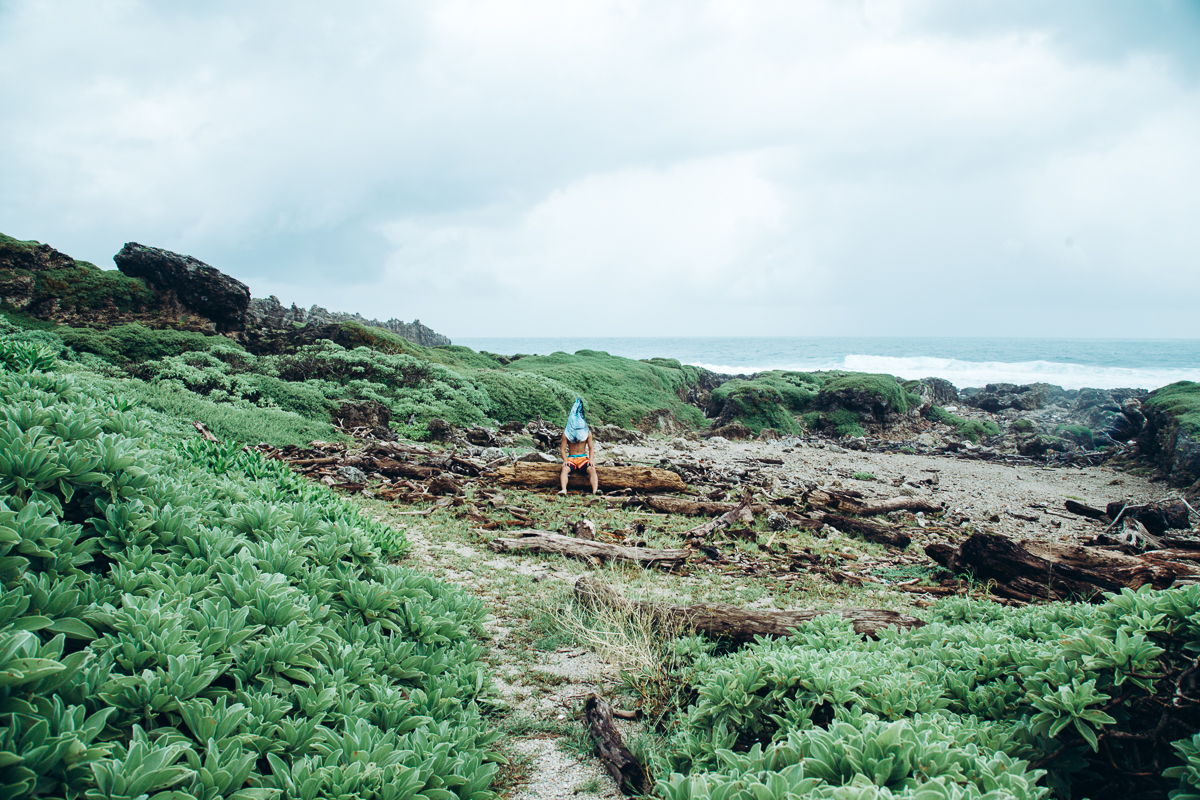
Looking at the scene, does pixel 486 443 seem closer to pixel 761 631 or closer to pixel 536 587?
pixel 536 587

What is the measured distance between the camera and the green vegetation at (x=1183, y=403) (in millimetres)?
15453

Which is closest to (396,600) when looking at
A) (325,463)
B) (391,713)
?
(391,713)

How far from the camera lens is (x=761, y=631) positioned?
425 cm

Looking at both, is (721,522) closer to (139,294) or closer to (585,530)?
(585,530)

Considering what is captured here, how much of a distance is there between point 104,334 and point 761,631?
64.6ft

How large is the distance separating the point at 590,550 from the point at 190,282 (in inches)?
793

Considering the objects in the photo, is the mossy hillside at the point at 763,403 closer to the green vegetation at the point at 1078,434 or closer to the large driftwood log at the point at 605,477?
the green vegetation at the point at 1078,434

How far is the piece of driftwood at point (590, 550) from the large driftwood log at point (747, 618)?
7.11ft

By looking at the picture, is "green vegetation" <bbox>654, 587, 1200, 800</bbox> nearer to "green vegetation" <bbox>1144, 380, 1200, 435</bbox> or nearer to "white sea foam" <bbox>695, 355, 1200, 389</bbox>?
"green vegetation" <bbox>1144, 380, 1200, 435</bbox>

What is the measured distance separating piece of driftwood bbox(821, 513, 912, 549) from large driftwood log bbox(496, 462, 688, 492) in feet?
10.1

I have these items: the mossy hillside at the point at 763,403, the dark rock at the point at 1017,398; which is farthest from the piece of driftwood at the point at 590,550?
the dark rock at the point at 1017,398

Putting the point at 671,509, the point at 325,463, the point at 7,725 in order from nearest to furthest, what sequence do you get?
1. the point at 7,725
2. the point at 671,509
3. the point at 325,463

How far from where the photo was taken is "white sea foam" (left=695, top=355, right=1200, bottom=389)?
53.6 m

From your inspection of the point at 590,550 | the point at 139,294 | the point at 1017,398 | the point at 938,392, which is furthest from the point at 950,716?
the point at 1017,398
